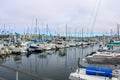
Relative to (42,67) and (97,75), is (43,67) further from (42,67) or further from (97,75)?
(97,75)

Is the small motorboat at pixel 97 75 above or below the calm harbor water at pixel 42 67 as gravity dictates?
above

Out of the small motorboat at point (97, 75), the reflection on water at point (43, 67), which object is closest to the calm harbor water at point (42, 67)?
the reflection on water at point (43, 67)

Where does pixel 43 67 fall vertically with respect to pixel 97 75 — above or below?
below

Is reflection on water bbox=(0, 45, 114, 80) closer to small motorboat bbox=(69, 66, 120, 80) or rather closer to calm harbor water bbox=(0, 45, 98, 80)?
calm harbor water bbox=(0, 45, 98, 80)

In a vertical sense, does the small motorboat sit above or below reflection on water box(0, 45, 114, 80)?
above

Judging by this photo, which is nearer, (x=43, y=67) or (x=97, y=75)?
(x=97, y=75)

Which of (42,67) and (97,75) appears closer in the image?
(97,75)

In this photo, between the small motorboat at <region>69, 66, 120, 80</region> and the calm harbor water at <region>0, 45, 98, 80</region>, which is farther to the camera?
the calm harbor water at <region>0, 45, 98, 80</region>

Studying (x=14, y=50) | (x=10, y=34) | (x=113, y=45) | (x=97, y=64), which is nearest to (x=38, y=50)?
(x=14, y=50)

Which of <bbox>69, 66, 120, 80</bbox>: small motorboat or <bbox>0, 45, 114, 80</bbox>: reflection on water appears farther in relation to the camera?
<bbox>0, 45, 114, 80</bbox>: reflection on water

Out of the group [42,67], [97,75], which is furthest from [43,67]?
[97,75]

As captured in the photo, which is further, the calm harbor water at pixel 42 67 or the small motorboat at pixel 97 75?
the calm harbor water at pixel 42 67

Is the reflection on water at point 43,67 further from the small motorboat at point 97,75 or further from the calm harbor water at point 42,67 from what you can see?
the small motorboat at point 97,75

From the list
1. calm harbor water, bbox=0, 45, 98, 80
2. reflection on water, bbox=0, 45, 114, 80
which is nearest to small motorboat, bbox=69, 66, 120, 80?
calm harbor water, bbox=0, 45, 98, 80
